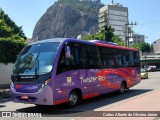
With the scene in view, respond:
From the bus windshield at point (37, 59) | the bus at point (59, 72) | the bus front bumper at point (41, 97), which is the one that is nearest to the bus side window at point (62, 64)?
the bus at point (59, 72)

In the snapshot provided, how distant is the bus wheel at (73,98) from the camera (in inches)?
537

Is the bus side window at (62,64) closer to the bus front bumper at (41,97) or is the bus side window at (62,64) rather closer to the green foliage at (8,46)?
the bus front bumper at (41,97)

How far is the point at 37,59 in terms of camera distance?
42.3ft

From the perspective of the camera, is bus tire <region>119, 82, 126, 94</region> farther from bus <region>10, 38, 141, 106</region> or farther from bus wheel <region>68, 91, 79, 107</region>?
bus wheel <region>68, 91, 79, 107</region>

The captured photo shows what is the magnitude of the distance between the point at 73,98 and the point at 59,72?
5.39 ft

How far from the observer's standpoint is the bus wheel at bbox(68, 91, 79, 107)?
13644 mm

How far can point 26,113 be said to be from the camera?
1233 centimetres

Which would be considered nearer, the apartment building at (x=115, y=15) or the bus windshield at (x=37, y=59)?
the bus windshield at (x=37, y=59)

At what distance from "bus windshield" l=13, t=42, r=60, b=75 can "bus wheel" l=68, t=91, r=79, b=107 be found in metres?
1.88

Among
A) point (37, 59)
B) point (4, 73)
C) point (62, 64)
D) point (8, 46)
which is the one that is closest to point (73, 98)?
point (62, 64)

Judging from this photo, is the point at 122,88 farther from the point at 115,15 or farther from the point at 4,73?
the point at 115,15

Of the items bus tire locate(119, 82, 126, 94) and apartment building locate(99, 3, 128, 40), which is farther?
apartment building locate(99, 3, 128, 40)

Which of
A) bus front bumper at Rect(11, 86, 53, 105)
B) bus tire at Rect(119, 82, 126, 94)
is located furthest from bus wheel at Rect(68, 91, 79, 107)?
bus tire at Rect(119, 82, 126, 94)

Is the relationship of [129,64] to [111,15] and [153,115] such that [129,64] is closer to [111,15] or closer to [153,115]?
[153,115]
